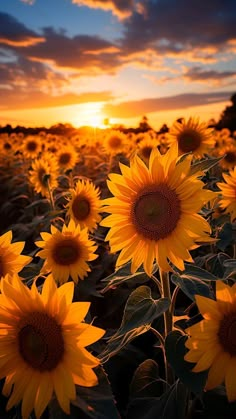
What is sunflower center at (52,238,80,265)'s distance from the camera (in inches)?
130

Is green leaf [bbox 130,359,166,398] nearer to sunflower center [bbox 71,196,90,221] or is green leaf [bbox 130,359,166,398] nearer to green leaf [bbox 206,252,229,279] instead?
green leaf [bbox 206,252,229,279]

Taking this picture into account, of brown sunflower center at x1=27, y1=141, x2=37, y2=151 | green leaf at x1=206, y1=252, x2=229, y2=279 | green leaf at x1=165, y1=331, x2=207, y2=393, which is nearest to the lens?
green leaf at x1=165, y1=331, x2=207, y2=393

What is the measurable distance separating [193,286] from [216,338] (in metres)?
0.30

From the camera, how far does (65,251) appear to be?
10.9 ft

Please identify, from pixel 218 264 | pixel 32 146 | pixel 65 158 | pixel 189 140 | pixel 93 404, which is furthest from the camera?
pixel 32 146

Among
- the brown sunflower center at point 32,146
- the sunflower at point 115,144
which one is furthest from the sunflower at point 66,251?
the brown sunflower center at point 32,146

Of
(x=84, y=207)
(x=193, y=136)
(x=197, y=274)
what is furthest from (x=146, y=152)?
(x=197, y=274)

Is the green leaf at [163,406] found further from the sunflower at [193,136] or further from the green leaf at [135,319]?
the sunflower at [193,136]

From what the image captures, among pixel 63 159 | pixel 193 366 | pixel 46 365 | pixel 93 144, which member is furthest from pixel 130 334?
pixel 93 144

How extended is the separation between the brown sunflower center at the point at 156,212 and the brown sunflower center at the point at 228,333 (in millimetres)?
512

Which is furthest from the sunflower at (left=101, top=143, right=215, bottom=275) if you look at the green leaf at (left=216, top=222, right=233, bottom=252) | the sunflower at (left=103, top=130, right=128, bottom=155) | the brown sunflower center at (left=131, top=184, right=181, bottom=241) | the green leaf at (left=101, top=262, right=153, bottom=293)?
the sunflower at (left=103, top=130, right=128, bottom=155)

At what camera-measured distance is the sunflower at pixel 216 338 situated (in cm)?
170

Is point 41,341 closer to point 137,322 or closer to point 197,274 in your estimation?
point 137,322

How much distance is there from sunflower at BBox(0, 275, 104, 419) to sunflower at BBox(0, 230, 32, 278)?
716mm
